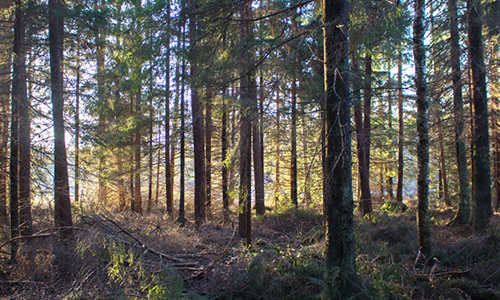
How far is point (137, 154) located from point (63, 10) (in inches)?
367

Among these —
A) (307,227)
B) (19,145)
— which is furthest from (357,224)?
(19,145)

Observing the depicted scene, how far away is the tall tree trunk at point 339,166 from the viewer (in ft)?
14.8

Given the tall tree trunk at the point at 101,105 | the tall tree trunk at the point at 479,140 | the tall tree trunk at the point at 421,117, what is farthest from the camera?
the tall tree trunk at the point at 101,105

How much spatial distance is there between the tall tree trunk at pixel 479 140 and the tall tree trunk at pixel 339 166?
5905 millimetres

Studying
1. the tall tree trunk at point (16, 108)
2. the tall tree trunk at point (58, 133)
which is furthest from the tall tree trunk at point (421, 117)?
the tall tree trunk at point (16, 108)

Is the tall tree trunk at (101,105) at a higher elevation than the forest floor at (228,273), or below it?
higher

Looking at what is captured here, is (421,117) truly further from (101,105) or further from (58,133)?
(101,105)

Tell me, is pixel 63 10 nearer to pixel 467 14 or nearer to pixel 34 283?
pixel 34 283

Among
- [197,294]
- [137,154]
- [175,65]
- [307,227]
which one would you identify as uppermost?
[175,65]

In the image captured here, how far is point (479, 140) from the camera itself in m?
8.46

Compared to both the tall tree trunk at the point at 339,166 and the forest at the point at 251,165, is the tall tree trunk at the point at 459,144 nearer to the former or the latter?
the forest at the point at 251,165

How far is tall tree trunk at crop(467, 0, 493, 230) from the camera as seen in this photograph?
8.34 metres

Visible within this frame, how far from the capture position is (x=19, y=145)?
8719mm

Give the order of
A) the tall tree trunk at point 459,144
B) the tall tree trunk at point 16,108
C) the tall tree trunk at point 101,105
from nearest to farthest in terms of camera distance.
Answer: the tall tree trunk at point 16,108 → the tall tree trunk at point 459,144 → the tall tree trunk at point 101,105
